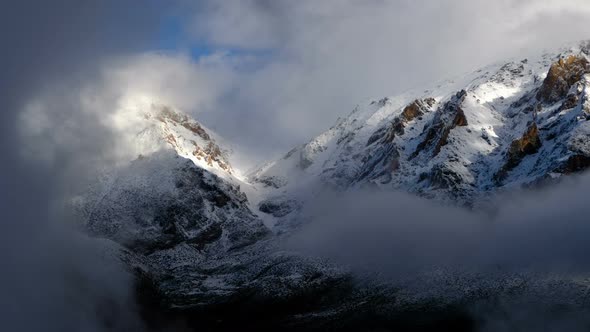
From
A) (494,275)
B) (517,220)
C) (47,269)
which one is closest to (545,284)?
(494,275)

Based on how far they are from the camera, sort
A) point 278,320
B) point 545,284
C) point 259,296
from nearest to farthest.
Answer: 1. point 545,284
2. point 278,320
3. point 259,296

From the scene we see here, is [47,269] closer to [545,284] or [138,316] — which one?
[138,316]

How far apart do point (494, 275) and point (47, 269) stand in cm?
10487

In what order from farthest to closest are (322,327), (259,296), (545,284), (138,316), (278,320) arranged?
1. (259,296)
2. (138,316)
3. (278,320)
4. (322,327)
5. (545,284)

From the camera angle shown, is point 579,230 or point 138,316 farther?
point 138,316

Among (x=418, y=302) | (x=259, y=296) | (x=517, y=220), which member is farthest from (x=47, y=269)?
(x=517, y=220)

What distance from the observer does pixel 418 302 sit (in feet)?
494

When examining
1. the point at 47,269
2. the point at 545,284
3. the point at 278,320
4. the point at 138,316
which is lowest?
the point at 545,284

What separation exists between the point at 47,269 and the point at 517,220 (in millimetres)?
117665

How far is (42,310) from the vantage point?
155 metres

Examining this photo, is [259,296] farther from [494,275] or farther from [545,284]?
[545,284]

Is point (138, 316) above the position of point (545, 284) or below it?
above

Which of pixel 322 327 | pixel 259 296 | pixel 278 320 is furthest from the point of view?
pixel 259 296

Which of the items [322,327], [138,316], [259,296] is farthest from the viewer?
[259,296]
